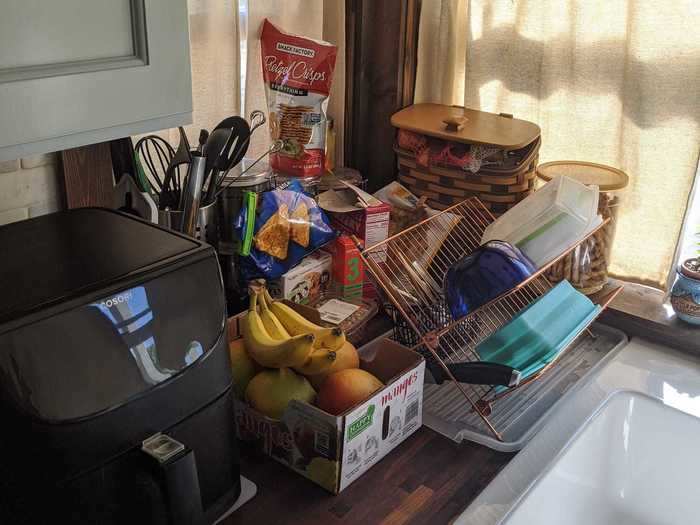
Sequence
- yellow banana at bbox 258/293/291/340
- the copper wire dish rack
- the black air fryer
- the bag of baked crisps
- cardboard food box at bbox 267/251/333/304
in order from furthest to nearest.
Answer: the bag of baked crisps < cardboard food box at bbox 267/251/333/304 < the copper wire dish rack < yellow banana at bbox 258/293/291/340 < the black air fryer

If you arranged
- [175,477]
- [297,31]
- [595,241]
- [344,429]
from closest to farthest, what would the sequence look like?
[175,477]
[344,429]
[595,241]
[297,31]

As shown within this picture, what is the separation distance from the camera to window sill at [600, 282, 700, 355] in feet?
4.45

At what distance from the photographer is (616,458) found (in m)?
1.20

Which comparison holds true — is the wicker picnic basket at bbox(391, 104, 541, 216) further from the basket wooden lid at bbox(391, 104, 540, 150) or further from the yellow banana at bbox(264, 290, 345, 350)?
the yellow banana at bbox(264, 290, 345, 350)

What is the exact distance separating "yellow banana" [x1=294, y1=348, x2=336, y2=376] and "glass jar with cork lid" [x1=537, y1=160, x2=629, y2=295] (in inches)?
21.3

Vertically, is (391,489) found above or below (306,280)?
below

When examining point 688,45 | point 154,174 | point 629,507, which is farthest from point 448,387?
point 688,45

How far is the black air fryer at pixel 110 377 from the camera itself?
0.70m

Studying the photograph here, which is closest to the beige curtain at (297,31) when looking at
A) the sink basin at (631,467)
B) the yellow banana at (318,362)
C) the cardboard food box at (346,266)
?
the cardboard food box at (346,266)

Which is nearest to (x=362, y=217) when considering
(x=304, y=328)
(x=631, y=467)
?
(x=304, y=328)

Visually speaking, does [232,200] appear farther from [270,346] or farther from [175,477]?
[175,477]

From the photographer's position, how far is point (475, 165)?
142 centimetres

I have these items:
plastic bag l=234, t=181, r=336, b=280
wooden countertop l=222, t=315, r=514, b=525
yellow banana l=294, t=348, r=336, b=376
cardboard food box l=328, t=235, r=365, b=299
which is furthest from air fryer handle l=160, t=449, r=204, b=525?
cardboard food box l=328, t=235, r=365, b=299

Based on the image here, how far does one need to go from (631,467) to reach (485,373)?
31 centimetres
